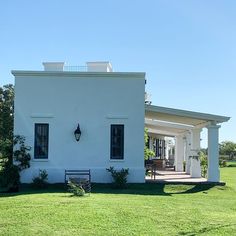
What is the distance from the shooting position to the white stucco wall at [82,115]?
848 inches

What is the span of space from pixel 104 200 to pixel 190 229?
425 centimetres

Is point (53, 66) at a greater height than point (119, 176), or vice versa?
point (53, 66)

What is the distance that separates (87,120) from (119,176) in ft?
9.79

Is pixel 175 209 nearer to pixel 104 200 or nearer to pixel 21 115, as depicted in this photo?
pixel 104 200

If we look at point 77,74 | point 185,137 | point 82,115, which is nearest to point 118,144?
point 82,115

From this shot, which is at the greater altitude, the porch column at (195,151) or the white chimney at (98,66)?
the white chimney at (98,66)

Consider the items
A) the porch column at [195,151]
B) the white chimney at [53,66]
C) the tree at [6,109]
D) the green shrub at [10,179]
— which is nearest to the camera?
Result: the green shrub at [10,179]

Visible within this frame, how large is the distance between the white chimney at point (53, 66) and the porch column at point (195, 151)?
8.18 meters

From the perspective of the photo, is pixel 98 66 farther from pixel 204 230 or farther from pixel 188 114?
pixel 204 230

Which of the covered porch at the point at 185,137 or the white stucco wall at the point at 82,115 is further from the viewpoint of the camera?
the covered porch at the point at 185,137

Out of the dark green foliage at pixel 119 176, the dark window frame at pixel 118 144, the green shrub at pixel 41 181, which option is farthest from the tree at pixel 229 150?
the green shrub at pixel 41 181

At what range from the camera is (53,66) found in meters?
23.3

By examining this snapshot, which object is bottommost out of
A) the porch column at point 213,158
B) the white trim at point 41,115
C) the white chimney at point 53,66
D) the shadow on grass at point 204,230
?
the shadow on grass at point 204,230

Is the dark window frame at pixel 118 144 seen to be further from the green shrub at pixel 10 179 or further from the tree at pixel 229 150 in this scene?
the tree at pixel 229 150
